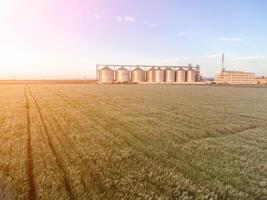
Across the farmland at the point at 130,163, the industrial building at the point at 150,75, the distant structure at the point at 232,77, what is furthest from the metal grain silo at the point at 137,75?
the farmland at the point at 130,163

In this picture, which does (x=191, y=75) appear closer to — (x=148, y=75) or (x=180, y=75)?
(x=180, y=75)

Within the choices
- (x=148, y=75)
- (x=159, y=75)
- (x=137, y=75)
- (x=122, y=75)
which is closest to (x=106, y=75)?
(x=122, y=75)

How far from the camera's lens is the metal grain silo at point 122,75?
89.9 metres

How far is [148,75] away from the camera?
94.0 m

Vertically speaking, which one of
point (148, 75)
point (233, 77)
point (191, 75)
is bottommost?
point (233, 77)

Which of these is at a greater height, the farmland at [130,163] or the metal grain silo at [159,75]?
the metal grain silo at [159,75]

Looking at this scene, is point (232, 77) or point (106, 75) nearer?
point (106, 75)

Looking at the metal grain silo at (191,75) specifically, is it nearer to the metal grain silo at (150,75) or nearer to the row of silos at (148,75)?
the row of silos at (148,75)

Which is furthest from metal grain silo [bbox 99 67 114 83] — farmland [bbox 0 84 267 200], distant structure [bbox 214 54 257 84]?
farmland [bbox 0 84 267 200]

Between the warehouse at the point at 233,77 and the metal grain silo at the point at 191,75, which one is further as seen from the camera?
the warehouse at the point at 233,77

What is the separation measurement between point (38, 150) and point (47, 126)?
3399 millimetres

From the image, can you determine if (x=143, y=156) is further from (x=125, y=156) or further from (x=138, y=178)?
(x=138, y=178)

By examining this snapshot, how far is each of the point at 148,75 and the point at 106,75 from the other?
57.7 ft

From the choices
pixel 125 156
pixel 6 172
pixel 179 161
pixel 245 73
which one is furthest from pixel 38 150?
pixel 245 73
